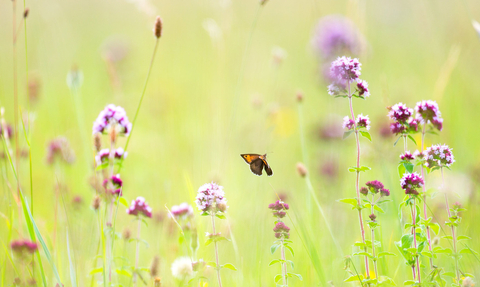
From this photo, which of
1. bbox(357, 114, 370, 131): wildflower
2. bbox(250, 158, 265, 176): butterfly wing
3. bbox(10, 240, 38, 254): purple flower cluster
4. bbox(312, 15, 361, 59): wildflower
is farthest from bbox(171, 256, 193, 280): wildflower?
bbox(312, 15, 361, 59): wildflower

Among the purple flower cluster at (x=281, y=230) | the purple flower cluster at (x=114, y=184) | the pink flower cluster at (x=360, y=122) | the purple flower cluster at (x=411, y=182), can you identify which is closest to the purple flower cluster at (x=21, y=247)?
the purple flower cluster at (x=114, y=184)

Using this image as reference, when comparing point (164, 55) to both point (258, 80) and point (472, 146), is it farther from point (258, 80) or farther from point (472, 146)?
point (472, 146)

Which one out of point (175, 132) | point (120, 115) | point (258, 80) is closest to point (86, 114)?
point (175, 132)

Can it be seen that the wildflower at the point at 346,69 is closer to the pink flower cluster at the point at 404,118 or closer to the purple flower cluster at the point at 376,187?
the pink flower cluster at the point at 404,118

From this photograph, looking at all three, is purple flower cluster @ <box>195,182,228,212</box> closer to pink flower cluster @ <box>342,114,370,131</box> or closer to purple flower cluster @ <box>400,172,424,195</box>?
pink flower cluster @ <box>342,114,370,131</box>

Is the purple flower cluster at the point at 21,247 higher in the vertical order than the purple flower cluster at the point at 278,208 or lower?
lower

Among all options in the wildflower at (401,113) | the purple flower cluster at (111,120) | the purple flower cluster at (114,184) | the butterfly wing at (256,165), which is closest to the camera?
the wildflower at (401,113)

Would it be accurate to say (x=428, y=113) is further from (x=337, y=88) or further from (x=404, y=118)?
(x=337, y=88)
